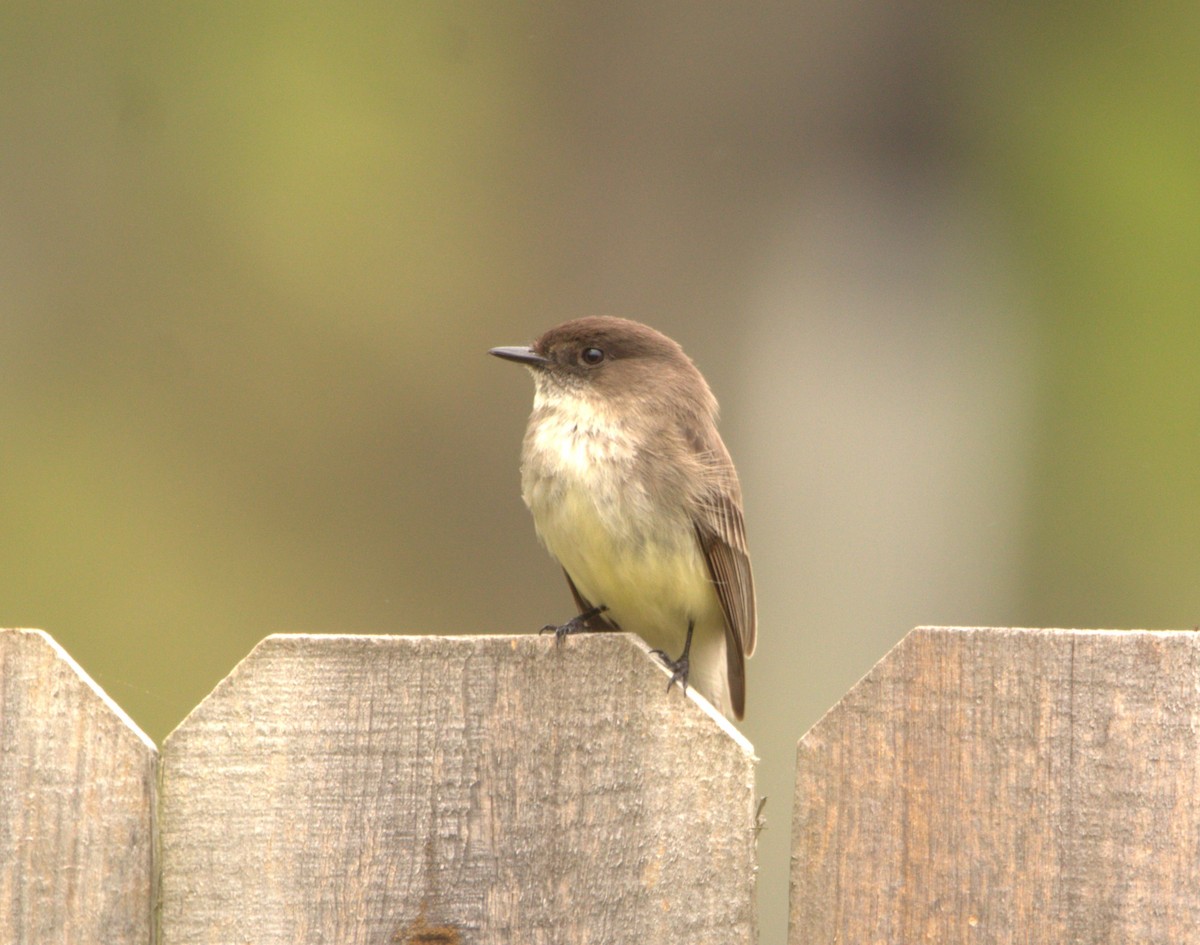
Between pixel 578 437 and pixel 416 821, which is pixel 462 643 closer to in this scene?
pixel 416 821

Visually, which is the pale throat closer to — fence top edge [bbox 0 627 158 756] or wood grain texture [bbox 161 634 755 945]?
wood grain texture [bbox 161 634 755 945]

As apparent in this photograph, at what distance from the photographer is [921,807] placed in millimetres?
2164

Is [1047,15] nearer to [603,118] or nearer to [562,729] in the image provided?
[603,118]

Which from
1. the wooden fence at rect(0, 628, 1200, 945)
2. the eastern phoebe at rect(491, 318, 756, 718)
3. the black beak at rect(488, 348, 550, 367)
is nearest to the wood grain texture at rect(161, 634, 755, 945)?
the wooden fence at rect(0, 628, 1200, 945)

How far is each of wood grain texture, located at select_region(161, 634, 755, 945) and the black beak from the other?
202 cm

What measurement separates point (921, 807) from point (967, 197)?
3.09m

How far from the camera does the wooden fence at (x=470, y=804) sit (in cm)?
217

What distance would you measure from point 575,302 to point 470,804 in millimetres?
3008

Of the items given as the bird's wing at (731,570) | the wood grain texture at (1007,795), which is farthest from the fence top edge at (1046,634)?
the bird's wing at (731,570)

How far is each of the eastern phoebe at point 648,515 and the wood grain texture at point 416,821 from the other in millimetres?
1367

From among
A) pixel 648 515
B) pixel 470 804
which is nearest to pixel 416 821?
pixel 470 804

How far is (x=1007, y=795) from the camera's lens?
213cm

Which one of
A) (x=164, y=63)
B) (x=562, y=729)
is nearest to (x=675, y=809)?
(x=562, y=729)

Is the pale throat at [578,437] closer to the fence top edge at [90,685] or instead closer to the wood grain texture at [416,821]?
the wood grain texture at [416,821]
